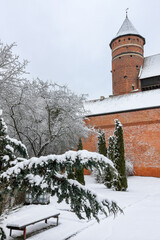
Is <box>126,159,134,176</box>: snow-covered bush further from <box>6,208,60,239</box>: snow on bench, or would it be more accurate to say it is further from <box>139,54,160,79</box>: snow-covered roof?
<box>139,54,160,79</box>: snow-covered roof

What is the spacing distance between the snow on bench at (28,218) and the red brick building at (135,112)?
44.3ft

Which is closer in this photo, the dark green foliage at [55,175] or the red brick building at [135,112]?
the dark green foliage at [55,175]

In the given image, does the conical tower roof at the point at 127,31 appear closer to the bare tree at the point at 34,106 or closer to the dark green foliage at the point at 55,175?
the bare tree at the point at 34,106

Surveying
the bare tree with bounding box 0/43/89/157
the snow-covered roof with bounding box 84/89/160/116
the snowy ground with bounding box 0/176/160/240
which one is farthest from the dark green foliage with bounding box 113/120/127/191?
the snow-covered roof with bounding box 84/89/160/116

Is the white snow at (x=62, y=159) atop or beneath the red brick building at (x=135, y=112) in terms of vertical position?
beneath

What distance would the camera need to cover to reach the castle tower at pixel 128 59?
93.4 feet

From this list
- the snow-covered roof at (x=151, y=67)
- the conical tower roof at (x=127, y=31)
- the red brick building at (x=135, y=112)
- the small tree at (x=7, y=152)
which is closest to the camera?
the small tree at (x=7, y=152)

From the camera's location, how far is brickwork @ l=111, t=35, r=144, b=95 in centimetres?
2845

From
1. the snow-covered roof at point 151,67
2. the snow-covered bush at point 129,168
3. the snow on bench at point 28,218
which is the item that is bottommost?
the snow on bench at point 28,218

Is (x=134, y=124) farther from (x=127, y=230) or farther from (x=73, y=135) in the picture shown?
(x=127, y=230)

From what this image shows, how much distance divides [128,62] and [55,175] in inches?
1094

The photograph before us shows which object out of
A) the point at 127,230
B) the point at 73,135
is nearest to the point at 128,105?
the point at 73,135

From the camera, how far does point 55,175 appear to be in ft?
11.2

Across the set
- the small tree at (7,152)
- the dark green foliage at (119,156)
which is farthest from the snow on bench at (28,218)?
the dark green foliage at (119,156)
